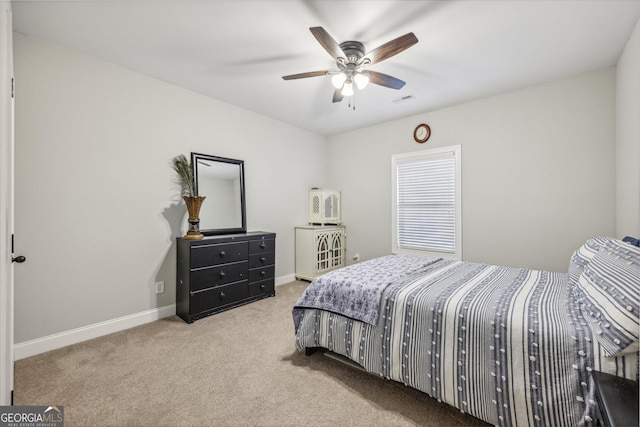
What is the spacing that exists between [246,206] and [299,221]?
1065 millimetres

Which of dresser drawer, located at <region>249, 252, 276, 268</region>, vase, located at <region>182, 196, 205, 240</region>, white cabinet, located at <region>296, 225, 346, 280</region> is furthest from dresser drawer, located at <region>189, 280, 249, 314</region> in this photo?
white cabinet, located at <region>296, 225, 346, 280</region>

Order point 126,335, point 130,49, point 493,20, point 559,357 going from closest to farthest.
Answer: point 559,357
point 493,20
point 130,49
point 126,335

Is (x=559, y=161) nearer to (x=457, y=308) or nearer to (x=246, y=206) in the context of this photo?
(x=457, y=308)

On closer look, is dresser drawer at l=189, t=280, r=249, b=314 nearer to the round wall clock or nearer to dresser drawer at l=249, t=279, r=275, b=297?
dresser drawer at l=249, t=279, r=275, b=297

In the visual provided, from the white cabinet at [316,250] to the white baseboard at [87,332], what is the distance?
75.2 inches

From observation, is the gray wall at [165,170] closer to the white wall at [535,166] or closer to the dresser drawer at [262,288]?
the white wall at [535,166]

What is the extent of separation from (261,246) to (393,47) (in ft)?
8.49

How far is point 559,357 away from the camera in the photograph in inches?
47.2

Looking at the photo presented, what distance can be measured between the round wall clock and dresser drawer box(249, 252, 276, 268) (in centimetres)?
267

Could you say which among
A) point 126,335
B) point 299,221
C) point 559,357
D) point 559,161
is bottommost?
point 126,335

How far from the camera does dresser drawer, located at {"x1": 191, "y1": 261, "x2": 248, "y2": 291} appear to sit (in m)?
2.80

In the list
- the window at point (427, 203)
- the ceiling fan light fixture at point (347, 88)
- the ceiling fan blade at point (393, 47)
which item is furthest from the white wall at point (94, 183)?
the window at point (427, 203)

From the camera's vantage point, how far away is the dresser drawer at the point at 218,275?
9.20 feet

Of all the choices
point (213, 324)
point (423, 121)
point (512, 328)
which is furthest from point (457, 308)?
point (423, 121)
